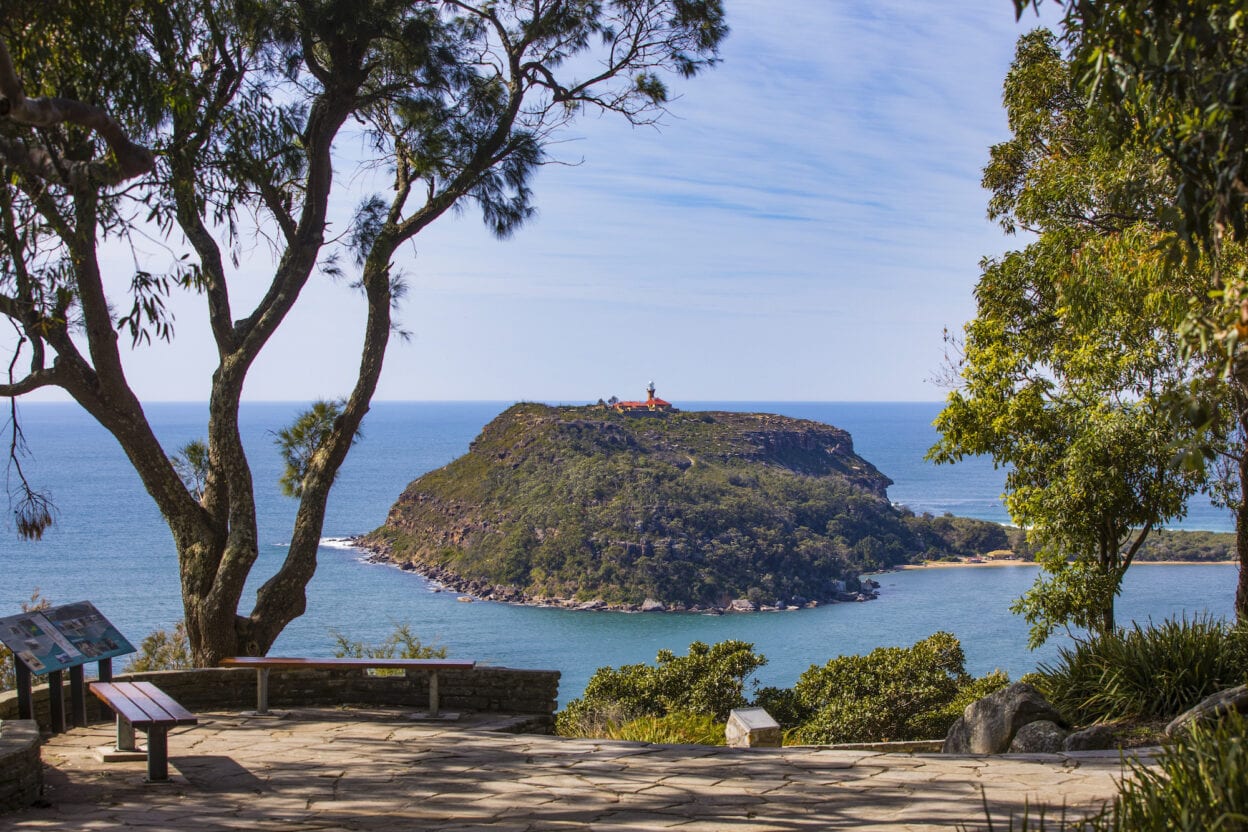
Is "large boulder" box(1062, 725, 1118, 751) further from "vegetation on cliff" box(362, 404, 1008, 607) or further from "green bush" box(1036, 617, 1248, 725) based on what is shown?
"vegetation on cliff" box(362, 404, 1008, 607)

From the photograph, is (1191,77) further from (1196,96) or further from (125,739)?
(125,739)

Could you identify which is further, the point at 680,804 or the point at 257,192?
the point at 257,192

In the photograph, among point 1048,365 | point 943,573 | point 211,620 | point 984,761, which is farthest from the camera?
point 943,573

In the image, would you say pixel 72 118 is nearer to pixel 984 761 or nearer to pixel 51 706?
pixel 51 706

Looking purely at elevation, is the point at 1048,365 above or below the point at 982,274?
below

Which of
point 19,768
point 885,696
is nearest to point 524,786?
point 19,768

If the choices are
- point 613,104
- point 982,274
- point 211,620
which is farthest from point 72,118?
point 982,274

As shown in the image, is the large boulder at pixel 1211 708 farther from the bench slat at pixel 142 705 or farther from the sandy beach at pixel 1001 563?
the sandy beach at pixel 1001 563

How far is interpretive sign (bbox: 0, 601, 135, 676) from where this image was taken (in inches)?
261

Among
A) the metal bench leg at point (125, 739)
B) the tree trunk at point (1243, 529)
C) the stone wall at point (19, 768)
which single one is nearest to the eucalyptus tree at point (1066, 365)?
the tree trunk at point (1243, 529)

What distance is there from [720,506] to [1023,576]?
65.6 ft

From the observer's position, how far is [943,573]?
66.4 meters

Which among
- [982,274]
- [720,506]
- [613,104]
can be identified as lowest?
[720,506]

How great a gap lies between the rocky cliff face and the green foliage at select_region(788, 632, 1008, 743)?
124ft
